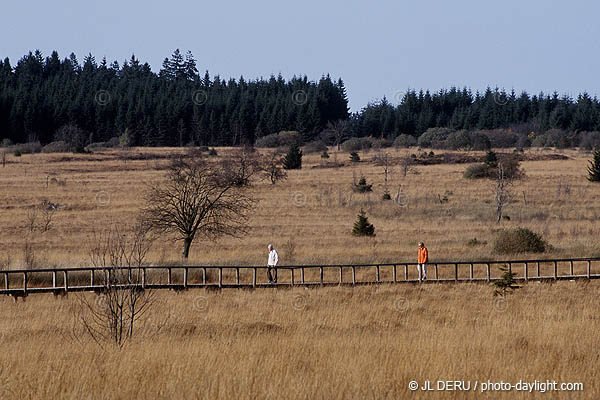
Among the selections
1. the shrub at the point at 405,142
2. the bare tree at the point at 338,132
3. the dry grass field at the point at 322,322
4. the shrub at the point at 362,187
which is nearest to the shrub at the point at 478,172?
the shrub at the point at 362,187

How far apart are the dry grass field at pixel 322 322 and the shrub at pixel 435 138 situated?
57.6m

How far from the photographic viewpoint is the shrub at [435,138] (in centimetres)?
11571

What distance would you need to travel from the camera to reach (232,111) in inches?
5157

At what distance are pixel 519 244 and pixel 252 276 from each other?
541 inches

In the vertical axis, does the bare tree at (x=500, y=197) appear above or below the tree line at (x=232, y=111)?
below

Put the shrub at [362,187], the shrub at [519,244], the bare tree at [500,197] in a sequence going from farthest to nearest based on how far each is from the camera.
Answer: the shrub at [362,187], the bare tree at [500,197], the shrub at [519,244]

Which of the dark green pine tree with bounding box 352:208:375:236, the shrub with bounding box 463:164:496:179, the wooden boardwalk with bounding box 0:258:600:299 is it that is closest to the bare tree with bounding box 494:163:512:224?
the dark green pine tree with bounding box 352:208:375:236

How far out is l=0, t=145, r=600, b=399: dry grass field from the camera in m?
9.96

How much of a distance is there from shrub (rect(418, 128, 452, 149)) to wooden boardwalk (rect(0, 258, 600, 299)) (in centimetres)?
8160

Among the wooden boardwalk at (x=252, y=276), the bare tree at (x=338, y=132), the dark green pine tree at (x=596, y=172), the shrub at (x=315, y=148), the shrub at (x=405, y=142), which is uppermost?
the bare tree at (x=338, y=132)

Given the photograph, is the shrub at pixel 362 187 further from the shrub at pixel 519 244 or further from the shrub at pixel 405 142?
the shrub at pixel 405 142

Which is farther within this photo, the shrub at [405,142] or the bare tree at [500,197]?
the shrub at [405,142]

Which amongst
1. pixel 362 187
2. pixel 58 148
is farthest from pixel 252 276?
pixel 58 148

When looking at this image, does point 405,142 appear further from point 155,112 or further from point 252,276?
point 252,276
